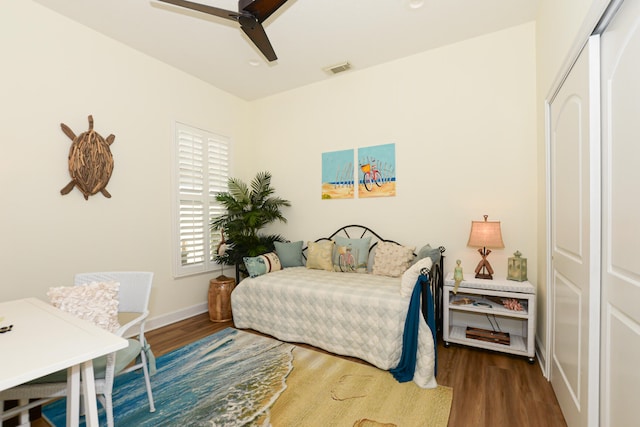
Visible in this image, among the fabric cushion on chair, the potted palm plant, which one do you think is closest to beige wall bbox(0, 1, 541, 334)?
the potted palm plant

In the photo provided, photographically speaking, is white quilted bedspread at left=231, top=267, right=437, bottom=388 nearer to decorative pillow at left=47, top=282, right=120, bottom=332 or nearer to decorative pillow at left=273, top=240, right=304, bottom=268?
decorative pillow at left=273, top=240, right=304, bottom=268

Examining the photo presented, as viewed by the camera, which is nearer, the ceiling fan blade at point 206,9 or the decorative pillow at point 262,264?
the ceiling fan blade at point 206,9

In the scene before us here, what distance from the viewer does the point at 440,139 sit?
3.25m

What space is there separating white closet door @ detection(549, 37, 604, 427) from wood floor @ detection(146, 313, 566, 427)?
0.13 meters

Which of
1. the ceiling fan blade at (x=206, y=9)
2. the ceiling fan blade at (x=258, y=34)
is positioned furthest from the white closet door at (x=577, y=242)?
the ceiling fan blade at (x=206, y=9)

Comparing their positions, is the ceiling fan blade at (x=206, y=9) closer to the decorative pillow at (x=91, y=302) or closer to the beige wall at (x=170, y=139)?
the beige wall at (x=170, y=139)

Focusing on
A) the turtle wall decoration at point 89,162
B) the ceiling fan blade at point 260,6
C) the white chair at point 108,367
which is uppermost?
the ceiling fan blade at point 260,6

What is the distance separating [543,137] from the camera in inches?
97.5

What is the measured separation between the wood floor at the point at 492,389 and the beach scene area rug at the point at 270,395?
124mm

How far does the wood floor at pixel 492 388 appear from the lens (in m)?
1.80

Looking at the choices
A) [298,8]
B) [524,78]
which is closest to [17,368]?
[298,8]

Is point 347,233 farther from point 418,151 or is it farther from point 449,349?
point 449,349

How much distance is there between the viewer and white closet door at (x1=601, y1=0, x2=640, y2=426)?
1.11 metres

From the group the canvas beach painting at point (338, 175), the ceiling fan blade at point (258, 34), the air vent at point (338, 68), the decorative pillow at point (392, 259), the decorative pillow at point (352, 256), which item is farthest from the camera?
the canvas beach painting at point (338, 175)
